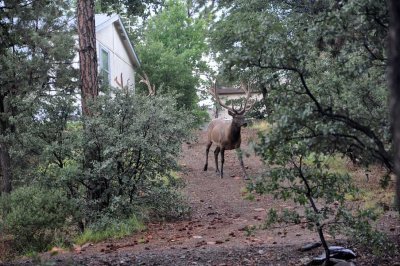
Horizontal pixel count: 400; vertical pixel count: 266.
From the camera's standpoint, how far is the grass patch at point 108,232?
9.28 metres

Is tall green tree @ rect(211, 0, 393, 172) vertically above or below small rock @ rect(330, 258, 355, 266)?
above

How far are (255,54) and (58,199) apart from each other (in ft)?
16.8

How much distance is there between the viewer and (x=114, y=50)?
26.8 meters

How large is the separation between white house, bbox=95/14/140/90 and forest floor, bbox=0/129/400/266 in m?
11.5

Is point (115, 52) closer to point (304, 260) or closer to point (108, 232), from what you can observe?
point (108, 232)

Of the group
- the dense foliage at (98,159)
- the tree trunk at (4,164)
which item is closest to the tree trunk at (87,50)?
the dense foliage at (98,159)

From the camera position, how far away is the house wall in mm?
24578

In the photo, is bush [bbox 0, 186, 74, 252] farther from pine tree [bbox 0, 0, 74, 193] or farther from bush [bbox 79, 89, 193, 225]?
pine tree [bbox 0, 0, 74, 193]

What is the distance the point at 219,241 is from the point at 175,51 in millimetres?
28130

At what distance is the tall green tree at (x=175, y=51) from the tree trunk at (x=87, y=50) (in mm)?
18377

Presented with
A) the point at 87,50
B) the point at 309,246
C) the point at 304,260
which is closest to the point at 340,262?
the point at 304,260

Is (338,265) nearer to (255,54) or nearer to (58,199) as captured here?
(255,54)

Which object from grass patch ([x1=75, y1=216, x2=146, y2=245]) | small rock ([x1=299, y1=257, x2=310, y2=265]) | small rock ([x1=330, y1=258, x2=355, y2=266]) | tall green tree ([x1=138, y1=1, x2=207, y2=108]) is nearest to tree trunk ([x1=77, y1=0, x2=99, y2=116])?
grass patch ([x1=75, y1=216, x2=146, y2=245])

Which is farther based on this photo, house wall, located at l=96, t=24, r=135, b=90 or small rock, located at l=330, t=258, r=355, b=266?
house wall, located at l=96, t=24, r=135, b=90
